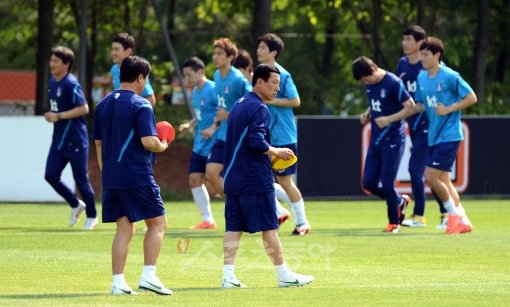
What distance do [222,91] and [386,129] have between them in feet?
6.68

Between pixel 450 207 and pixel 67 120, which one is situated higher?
pixel 67 120

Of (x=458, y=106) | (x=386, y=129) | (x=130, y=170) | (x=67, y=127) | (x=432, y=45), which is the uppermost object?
(x=432, y=45)

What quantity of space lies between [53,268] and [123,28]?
22.0m

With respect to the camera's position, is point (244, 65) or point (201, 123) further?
point (201, 123)

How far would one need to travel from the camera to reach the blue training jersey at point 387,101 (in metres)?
16.4

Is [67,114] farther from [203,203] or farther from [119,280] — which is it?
[119,280]

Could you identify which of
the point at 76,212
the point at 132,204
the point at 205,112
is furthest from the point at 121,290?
the point at 76,212

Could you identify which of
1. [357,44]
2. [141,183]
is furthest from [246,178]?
[357,44]

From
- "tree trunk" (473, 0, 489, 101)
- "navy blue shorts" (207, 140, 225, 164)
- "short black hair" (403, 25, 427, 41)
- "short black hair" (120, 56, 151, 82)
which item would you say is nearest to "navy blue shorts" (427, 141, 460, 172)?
"short black hair" (403, 25, 427, 41)

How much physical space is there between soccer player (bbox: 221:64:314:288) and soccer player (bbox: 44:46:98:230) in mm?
6376

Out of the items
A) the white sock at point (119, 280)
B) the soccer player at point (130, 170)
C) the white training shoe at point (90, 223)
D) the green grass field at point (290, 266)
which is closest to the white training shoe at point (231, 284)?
the green grass field at point (290, 266)

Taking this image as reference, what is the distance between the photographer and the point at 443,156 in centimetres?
1602

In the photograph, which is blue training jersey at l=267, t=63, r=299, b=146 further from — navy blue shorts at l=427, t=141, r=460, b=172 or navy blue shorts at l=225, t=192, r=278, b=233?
navy blue shorts at l=225, t=192, r=278, b=233

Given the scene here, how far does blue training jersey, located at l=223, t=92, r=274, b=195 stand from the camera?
1062cm
